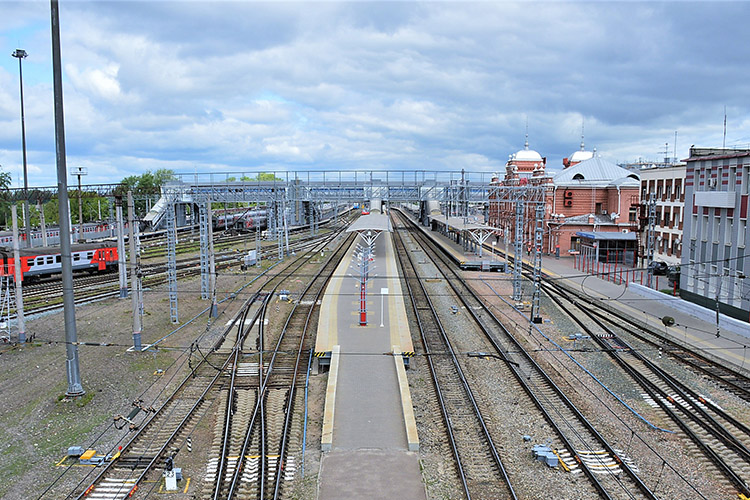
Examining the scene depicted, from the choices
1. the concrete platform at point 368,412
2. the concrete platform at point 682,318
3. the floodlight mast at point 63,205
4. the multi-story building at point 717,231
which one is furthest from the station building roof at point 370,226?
the multi-story building at point 717,231

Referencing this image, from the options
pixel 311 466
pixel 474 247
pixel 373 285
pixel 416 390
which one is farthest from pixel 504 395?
pixel 474 247

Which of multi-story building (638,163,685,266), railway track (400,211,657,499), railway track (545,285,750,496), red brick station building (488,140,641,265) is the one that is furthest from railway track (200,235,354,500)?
red brick station building (488,140,641,265)

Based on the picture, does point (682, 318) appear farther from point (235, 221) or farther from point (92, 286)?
point (235, 221)

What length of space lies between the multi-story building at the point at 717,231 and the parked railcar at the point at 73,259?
112 feet

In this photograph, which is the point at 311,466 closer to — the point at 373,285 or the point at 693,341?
the point at 693,341

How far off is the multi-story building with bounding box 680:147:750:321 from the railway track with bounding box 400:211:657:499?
10.9m

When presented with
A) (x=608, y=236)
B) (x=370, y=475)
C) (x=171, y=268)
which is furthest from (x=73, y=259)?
(x=608, y=236)

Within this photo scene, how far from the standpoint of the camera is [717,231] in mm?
28344

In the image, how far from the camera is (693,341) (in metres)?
22.8

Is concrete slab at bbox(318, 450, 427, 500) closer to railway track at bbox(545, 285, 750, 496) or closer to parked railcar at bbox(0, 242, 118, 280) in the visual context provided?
railway track at bbox(545, 285, 750, 496)

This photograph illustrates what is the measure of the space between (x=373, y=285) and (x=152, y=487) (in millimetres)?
20635

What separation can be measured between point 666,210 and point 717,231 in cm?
1351

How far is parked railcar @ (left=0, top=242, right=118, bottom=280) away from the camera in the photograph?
107ft

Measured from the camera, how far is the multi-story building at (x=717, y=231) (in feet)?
85.1
